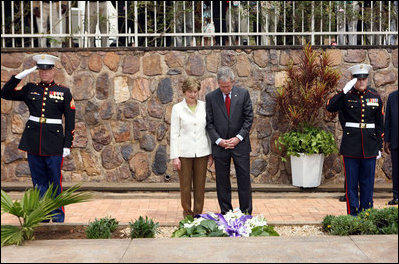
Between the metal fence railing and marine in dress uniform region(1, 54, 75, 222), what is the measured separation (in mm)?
3126

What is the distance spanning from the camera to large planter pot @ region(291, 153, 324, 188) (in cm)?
917

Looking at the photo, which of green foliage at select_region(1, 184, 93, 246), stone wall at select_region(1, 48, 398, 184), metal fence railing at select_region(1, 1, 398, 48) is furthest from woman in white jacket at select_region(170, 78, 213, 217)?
metal fence railing at select_region(1, 1, 398, 48)

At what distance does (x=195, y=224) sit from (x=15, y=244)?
1.67 meters

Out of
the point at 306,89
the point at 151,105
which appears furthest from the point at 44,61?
the point at 306,89

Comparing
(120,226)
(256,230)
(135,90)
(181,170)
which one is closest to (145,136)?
(135,90)

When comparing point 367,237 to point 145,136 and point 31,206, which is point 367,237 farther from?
point 145,136

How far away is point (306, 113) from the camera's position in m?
9.31

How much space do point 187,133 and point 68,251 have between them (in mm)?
2584

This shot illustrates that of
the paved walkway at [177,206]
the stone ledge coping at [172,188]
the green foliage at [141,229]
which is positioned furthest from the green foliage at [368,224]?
the stone ledge coping at [172,188]

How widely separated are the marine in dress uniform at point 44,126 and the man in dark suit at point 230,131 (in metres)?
1.66

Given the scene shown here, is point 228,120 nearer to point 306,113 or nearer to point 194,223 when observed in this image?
point 194,223

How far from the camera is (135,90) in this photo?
32.1 feet

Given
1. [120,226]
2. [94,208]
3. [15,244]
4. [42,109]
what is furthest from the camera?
[94,208]

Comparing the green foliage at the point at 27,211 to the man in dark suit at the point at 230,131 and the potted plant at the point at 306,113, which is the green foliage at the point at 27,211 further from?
the potted plant at the point at 306,113
